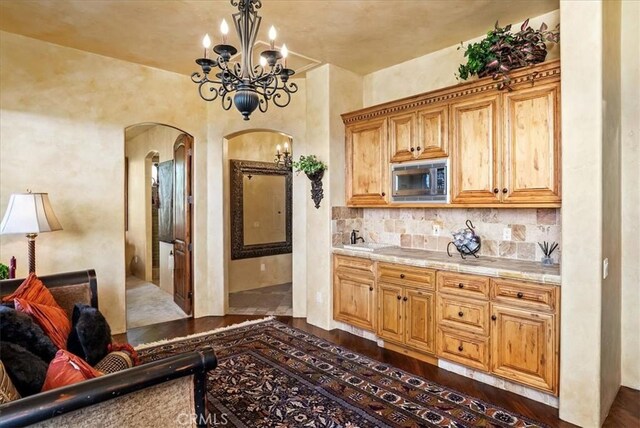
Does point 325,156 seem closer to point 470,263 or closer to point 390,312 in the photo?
point 390,312

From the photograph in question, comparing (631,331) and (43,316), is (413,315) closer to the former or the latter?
(631,331)

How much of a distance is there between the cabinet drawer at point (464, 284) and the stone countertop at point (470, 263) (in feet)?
0.17

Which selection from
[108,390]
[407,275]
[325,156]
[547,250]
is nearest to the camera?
[108,390]

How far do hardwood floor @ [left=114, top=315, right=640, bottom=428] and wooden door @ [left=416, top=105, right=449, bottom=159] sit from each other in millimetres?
2005

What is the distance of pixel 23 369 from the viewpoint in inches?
56.2

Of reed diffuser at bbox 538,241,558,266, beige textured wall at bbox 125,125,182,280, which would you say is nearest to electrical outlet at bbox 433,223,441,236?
reed diffuser at bbox 538,241,558,266

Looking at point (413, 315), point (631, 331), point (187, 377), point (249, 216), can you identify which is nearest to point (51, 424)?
point (187, 377)

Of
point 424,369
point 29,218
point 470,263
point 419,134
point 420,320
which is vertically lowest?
point 424,369

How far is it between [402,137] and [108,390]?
3370mm

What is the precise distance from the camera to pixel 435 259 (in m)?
3.36

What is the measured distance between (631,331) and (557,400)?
3.04 feet

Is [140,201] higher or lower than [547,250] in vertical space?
higher

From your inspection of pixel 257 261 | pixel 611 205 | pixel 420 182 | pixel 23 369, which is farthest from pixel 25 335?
pixel 257 261

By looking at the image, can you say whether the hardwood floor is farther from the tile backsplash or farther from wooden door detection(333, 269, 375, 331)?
the tile backsplash
